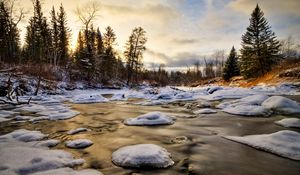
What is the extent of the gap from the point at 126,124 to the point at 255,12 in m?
34.8

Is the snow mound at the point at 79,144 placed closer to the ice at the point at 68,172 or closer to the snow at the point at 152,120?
the ice at the point at 68,172

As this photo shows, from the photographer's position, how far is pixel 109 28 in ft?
153

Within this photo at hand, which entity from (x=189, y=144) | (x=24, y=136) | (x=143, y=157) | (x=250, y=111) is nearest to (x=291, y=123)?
(x=250, y=111)

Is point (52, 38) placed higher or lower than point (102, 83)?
higher

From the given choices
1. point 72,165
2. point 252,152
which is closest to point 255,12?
point 252,152

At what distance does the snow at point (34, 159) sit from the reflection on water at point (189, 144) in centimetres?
34

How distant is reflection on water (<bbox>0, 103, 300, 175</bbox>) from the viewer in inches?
157

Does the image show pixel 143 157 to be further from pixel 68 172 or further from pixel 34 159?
pixel 34 159

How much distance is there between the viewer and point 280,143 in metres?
4.98

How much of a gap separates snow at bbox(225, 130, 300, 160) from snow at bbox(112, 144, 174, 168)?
2264 millimetres

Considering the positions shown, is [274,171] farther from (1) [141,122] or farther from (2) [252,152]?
(1) [141,122]

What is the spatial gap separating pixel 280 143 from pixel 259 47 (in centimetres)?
3342

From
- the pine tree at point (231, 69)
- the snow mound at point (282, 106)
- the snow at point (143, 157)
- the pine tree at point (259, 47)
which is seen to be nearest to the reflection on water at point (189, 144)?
the snow at point (143, 157)

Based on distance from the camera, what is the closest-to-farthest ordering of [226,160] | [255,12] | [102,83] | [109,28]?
[226,160]
[255,12]
[102,83]
[109,28]
